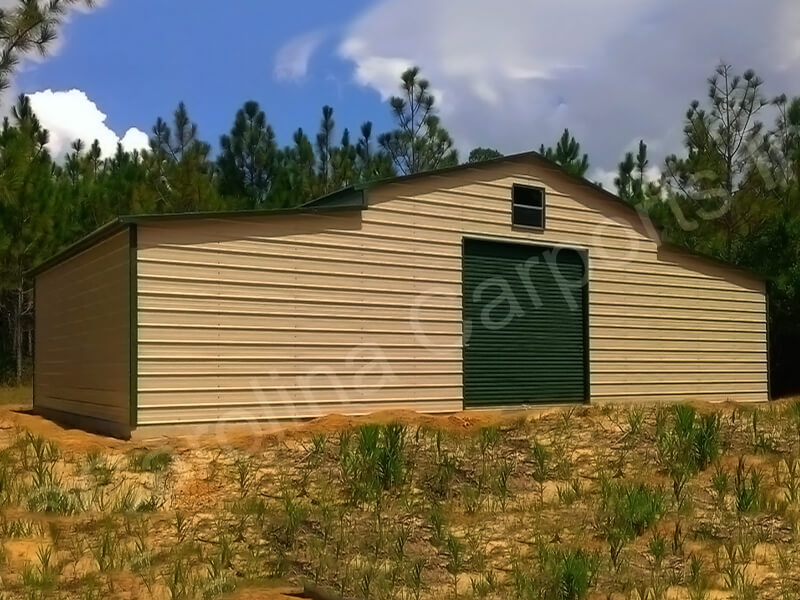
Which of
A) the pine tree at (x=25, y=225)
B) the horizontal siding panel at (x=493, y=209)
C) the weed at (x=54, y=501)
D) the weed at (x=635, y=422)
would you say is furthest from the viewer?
the pine tree at (x=25, y=225)

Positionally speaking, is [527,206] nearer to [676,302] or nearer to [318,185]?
[676,302]

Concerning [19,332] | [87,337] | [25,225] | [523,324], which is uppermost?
[25,225]

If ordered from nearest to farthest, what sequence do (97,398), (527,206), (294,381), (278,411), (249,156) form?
(278,411), (294,381), (97,398), (527,206), (249,156)

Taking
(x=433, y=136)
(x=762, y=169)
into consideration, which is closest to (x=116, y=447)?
(x=762, y=169)

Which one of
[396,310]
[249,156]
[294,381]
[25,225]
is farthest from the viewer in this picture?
[249,156]

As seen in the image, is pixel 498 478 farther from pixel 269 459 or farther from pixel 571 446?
Answer: pixel 269 459

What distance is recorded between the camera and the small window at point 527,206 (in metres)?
15.3

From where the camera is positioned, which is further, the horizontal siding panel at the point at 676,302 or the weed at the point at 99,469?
the horizontal siding panel at the point at 676,302

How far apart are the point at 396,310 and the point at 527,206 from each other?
3564 mm

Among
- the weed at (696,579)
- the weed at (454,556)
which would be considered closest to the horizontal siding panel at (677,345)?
the weed at (454,556)

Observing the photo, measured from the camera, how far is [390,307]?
13.4 meters

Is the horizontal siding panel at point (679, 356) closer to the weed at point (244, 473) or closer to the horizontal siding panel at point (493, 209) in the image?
the horizontal siding panel at point (493, 209)

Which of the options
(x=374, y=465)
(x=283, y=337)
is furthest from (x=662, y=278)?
(x=374, y=465)

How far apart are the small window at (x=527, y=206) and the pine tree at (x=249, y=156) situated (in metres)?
17.4
